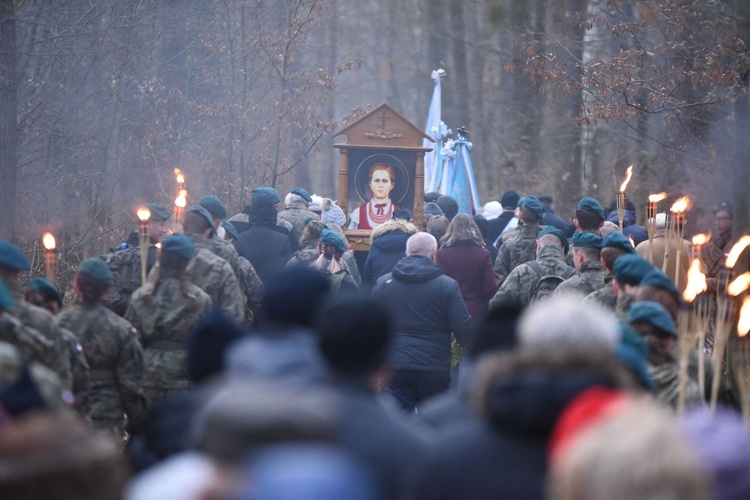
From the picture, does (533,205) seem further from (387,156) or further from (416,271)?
(387,156)

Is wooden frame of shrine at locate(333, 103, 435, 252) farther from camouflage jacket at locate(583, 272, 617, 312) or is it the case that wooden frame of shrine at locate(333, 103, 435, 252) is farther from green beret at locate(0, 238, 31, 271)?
green beret at locate(0, 238, 31, 271)

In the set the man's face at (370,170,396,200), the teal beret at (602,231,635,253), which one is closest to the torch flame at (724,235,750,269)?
the teal beret at (602,231,635,253)

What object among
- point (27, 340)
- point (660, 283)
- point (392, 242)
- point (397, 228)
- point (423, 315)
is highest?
point (397, 228)

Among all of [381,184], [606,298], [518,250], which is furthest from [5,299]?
[381,184]

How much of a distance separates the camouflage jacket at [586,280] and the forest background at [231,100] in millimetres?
3364

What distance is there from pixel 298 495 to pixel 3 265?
4.77 m

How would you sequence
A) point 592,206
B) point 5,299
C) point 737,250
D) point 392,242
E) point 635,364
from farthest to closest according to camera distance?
point 392,242, point 592,206, point 737,250, point 5,299, point 635,364

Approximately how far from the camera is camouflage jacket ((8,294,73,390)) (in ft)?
20.0

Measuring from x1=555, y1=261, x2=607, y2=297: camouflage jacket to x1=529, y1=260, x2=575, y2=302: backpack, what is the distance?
0.74m

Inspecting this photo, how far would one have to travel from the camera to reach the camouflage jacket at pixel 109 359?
6.97 meters

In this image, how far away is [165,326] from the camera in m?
7.47

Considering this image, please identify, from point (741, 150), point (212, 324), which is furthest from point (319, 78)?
point (212, 324)

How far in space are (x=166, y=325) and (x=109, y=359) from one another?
544 mm

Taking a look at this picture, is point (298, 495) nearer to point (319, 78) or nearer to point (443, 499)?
point (443, 499)
